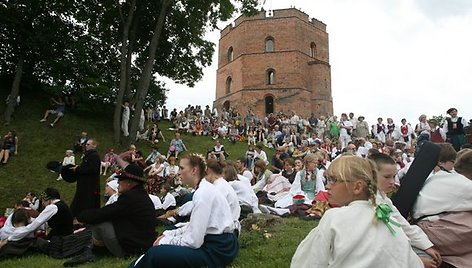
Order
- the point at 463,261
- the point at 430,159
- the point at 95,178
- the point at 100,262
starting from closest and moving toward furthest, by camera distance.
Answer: the point at 463,261 < the point at 430,159 < the point at 100,262 < the point at 95,178

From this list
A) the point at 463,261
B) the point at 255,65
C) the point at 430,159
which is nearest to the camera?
the point at 463,261

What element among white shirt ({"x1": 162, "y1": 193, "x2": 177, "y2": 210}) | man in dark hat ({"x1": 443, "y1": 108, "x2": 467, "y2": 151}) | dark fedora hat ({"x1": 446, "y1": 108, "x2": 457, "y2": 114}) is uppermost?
dark fedora hat ({"x1": 446, "y1": 108, "x2": 457, "y2": 114})

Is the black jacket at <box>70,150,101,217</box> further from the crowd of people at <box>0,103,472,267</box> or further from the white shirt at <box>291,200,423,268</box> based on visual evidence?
the white shirt at <box>291,200,423,268</box>

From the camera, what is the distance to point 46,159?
1562 centimetres

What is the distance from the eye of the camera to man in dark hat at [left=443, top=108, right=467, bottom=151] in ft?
37.4

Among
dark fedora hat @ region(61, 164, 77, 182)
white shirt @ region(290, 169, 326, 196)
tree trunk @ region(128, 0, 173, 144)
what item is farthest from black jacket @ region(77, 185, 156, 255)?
tree trunk @ region(128, 0, 173, 144)

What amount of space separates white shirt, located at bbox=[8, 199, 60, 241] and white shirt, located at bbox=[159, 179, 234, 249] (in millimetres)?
3495

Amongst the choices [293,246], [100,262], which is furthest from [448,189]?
[100,262]

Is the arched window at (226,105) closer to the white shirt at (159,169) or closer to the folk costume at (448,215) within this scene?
the white shirt at (159,169)

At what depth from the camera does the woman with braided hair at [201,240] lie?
12.4 ft

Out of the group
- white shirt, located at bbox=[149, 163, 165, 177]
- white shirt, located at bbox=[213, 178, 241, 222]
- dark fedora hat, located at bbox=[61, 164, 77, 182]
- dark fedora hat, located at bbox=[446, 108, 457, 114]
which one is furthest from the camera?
white shirt, located at bbox=[149, 163, 165, 177]

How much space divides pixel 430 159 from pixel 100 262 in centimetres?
442

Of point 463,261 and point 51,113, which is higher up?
point 51,113

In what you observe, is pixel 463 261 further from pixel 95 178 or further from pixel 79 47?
pixel 79 47
